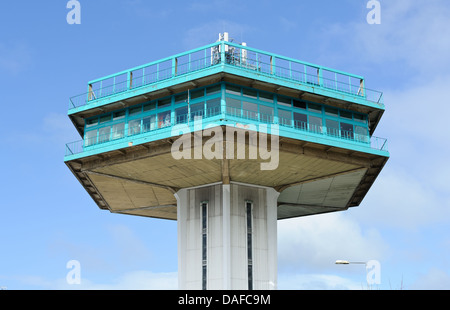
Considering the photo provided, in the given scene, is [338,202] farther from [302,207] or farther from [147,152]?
[147,152]

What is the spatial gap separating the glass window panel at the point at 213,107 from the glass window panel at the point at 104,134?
7810mm

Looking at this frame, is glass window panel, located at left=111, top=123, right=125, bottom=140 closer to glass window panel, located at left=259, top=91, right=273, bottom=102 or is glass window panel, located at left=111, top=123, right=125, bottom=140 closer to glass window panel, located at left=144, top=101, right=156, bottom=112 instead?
glass window panel, located at left=144, top=101, right=156, bottom=112

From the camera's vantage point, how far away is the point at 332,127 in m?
43.4

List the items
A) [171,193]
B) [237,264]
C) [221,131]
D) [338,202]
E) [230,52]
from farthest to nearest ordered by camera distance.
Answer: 1. [338,202]
2. [171,193]
3. [237,264]
4. [230,52]
5. [221,131]

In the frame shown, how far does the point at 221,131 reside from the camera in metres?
38.1

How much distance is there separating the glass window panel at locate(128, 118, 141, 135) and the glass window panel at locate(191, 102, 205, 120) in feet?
13.9

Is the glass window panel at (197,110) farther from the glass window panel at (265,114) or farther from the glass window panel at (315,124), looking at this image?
the glass window panel at (315,124)

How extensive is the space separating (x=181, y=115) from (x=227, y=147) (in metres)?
4.07

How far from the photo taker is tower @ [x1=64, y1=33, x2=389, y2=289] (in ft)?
131

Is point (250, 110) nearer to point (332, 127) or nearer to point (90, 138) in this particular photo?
point (332, 127)

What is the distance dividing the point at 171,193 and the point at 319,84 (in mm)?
14492

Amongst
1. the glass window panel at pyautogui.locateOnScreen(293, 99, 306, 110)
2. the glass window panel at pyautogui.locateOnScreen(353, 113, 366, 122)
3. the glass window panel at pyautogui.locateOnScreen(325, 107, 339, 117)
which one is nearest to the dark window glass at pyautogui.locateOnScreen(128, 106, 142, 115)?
the glass window panel at pyautogui.locateOnScreen(293, 99, 306, 110)
